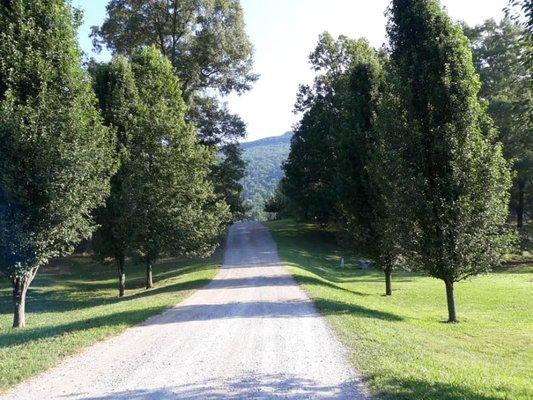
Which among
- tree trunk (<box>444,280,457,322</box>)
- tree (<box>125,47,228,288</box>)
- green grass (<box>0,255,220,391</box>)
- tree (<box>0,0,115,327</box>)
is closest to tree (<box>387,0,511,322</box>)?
tree trunk (<box>444,280,457,322</box>)

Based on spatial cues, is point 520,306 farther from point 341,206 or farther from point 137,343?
point 137,343

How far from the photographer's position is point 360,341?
10836 millimetres

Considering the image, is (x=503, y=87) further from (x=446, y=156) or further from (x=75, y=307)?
(x=75, y=307)

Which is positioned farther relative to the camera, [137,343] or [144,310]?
[144,310]

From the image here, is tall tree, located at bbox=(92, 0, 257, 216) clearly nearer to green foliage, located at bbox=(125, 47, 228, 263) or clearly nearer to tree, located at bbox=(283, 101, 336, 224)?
tree, located at bbox=(283, 101, 336, 224)

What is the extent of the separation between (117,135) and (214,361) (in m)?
19.9

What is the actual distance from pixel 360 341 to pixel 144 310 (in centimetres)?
787

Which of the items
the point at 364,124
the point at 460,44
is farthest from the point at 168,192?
the point at 460,44

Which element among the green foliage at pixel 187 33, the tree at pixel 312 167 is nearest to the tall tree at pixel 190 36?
the green foliage at pixel 187 33

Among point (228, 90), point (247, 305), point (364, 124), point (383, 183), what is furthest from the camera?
point (228, 90)

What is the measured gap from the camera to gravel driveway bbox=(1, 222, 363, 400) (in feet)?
24.9

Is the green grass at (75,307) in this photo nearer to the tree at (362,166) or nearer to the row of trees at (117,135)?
the row of trees at (117,135)

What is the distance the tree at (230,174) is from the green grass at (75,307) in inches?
339

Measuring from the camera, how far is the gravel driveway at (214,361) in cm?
759
